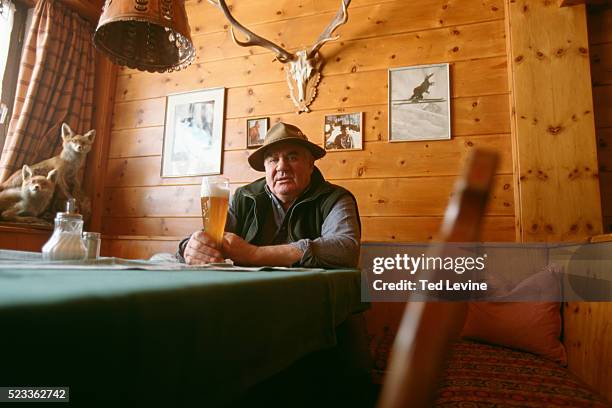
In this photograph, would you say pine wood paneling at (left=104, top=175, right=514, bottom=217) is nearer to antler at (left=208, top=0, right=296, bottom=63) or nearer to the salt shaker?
antler at (left=208, top=0, right=296, bottom=63)

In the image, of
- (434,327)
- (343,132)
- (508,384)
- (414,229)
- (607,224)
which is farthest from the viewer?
(343,132)

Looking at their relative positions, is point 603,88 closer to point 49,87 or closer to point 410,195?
point 410,195

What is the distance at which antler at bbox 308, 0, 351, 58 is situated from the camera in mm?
2449

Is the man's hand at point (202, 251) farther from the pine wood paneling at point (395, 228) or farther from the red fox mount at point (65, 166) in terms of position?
the red fox mount at point (65, 166)

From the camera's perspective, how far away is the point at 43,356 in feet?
0.86

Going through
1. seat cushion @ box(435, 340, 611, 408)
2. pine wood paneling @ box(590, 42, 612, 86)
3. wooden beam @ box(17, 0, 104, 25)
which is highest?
wooden beam @ box(17, 0, 104, 25)

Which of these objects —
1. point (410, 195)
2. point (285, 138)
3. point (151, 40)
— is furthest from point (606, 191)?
point (151, 40)

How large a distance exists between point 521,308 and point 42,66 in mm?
3482

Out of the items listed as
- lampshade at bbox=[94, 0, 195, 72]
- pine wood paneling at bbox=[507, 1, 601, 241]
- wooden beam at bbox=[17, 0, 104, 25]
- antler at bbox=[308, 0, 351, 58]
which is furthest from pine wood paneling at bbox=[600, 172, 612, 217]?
wooden beam at bbox=[17, 0, 104, 25]

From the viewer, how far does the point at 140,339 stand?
0.33 m

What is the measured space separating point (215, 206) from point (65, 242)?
0.41 metres

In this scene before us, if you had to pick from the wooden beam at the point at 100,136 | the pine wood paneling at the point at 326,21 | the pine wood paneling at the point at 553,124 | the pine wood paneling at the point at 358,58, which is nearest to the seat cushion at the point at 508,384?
the pine wood paneling at the point at 553,124

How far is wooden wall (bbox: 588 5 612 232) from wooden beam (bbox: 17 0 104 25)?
3.63m

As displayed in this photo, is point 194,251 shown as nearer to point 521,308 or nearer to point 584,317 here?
point 521,308
